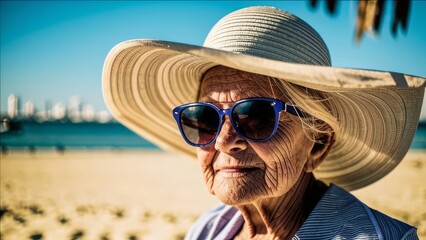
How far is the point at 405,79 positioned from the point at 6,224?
665cm

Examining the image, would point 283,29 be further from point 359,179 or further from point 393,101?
point 359,179

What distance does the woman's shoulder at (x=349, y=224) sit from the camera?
5.28ft

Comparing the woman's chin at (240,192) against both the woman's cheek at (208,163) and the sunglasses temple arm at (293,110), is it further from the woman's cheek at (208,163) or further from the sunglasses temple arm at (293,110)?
the sunglasses temple arm at (293,110)

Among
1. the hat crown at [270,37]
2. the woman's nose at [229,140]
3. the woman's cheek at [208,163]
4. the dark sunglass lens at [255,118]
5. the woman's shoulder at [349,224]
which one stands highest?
the hat crown at [270,37]

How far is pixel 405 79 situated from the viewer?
1366 mm

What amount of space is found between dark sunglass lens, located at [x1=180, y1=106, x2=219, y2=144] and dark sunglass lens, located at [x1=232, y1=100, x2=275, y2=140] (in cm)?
14

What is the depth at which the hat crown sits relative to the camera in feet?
5.70

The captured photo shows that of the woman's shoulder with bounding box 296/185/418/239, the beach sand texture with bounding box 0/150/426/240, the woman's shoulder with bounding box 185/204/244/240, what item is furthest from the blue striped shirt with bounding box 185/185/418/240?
the beach sand texture with bounding box 0/150/426/240

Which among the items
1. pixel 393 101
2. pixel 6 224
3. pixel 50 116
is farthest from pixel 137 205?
pixel 50 116

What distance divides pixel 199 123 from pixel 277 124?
0.43m

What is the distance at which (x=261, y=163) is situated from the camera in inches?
70.8

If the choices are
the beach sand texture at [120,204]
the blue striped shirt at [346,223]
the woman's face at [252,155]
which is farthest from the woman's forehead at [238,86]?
the beach sand texture at [120,204]

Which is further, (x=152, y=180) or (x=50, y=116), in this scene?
(x=50, y=116)

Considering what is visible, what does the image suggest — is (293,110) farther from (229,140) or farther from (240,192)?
(240,192)
